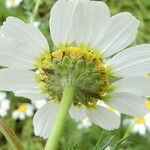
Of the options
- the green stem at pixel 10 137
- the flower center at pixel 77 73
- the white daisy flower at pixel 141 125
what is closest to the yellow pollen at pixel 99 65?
the flower center at pixel 77 73

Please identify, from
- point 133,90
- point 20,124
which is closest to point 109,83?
point 133,90

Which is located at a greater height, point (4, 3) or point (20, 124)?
point (4, 3)

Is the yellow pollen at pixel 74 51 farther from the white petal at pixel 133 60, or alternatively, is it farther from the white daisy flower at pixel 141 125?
the white daisy flower at pixel 141 125

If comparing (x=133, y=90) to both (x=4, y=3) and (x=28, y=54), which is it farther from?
(x=4, y=3)

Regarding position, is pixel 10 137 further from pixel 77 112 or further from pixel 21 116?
pixel 21 116

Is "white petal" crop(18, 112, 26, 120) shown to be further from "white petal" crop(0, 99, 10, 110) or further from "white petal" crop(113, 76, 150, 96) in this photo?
"white petal" crop(113, 76, 150, 96)

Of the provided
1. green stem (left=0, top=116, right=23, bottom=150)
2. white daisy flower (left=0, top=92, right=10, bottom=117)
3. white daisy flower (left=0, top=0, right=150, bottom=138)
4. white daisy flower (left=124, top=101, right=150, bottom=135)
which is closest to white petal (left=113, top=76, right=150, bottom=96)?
white daisy flower (left=0, top=0, right=150, bottom=138)

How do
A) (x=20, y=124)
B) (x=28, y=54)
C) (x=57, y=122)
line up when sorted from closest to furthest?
1. (x=57, y=122)
2. (x=28, y=54)
3. (x=20, y=124)
